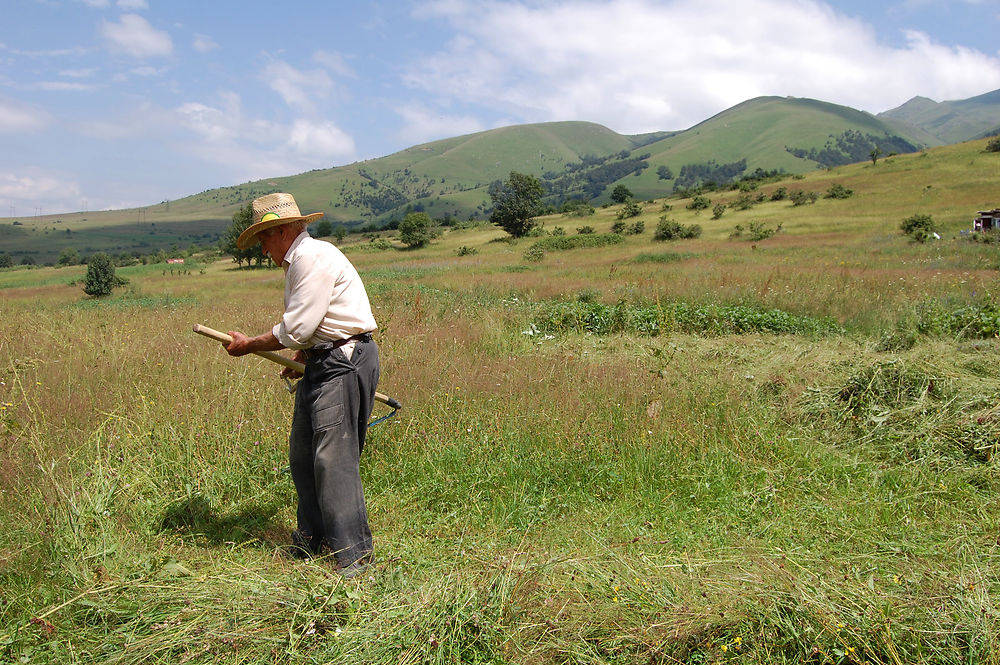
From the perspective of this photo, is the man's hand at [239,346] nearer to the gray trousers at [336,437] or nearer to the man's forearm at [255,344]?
the man's forearm at [255,344]

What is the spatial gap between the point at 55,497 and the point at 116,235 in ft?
610

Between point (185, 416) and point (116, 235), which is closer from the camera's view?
point (185, 416)

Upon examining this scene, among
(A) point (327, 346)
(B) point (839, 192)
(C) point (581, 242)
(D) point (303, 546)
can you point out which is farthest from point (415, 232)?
(A) point (327, 346)

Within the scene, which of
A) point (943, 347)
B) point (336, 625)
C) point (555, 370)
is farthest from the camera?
point (943, 347)

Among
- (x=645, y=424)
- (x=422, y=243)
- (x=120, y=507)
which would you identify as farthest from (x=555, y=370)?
(x=422, y=243)

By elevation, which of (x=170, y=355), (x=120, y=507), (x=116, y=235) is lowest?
(x=120, y=507)

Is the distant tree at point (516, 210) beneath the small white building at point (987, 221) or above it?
above

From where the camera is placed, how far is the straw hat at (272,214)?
314 cm

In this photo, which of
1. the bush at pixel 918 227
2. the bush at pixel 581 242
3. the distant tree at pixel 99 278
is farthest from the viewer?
the bush at pixel 581 242

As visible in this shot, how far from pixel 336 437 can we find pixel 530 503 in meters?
1.47

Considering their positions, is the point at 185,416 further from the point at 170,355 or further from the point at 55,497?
the point at 170,355

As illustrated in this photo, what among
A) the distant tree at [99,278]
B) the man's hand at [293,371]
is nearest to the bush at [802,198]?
the distant tree at [99,278]

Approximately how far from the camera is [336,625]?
2561 mm

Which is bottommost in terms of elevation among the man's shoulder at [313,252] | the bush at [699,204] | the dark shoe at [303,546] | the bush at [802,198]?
the dark shoe at [303,546]
